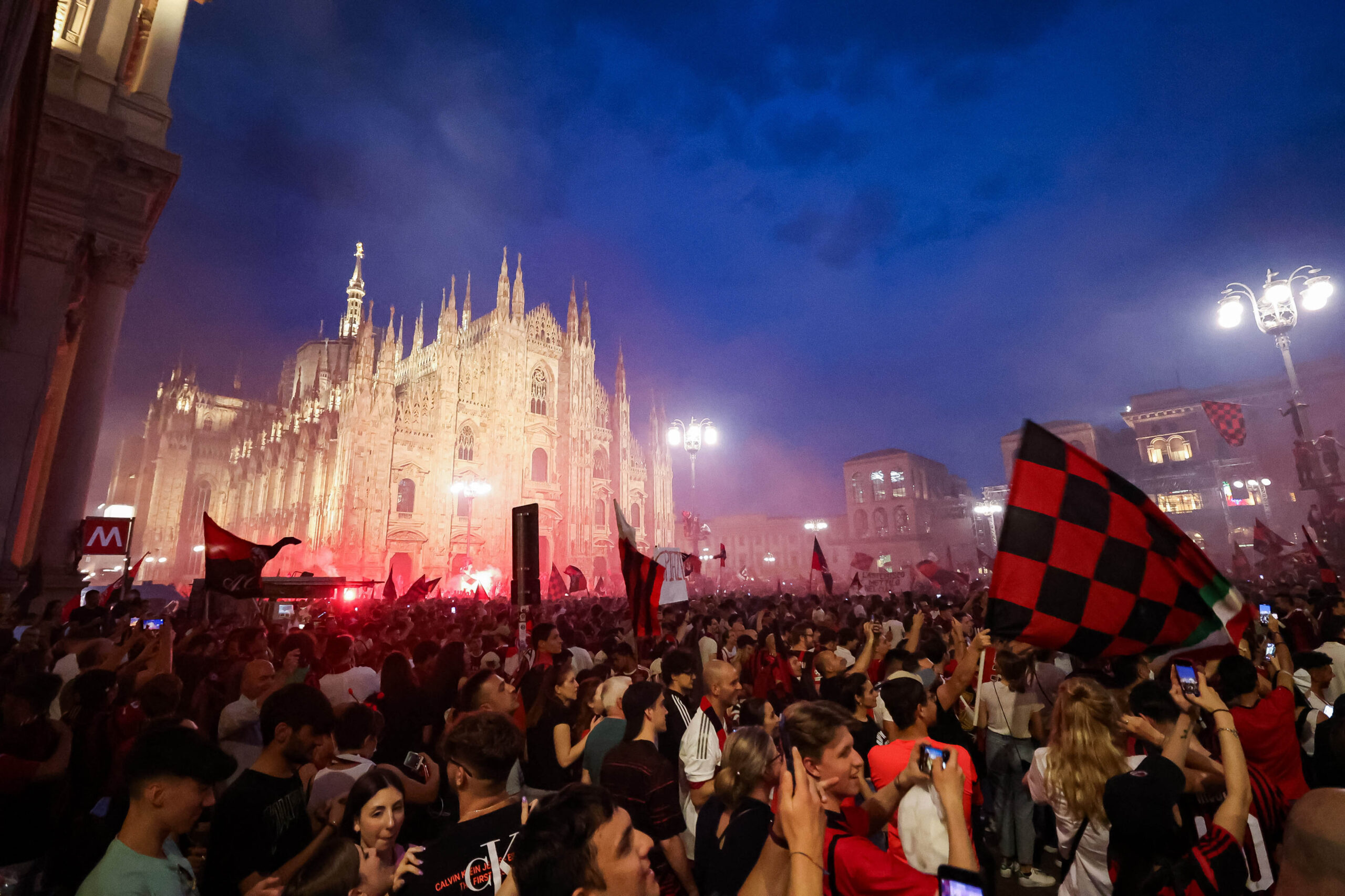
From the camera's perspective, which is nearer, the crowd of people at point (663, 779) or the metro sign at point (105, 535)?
the crowd of people at point (663, 779)

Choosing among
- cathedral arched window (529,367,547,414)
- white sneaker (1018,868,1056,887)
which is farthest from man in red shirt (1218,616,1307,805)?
cathedral arched window (529,367,547,414)

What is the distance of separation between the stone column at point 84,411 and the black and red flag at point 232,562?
158 inches

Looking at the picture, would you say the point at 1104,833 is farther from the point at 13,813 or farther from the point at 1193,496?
the point at 1193,496

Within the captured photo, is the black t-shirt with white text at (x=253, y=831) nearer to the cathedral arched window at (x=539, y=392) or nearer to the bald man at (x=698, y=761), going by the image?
the bald man at (x=698, y=761)

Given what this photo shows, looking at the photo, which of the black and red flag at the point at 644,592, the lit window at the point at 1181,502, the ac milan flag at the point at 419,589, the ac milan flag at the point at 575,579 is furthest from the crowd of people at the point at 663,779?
the lit window at the point at 1181,502

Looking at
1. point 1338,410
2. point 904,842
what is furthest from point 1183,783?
point 1338,410

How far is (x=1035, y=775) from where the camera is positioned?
11.6ft

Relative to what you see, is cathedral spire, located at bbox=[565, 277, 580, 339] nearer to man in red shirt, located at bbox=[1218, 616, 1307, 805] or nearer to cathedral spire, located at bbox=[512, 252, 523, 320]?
cathedral spire, located at bbox=[512, 252, 523, 320]

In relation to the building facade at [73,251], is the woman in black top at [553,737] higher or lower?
lower

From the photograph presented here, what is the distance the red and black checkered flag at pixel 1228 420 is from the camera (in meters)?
19.9

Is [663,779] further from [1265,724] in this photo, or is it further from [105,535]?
[105,535]

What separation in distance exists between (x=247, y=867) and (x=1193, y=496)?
183 ft

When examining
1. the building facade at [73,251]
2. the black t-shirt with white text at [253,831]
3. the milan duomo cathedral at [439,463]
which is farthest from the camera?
the milan duomo cathedral at [439,463]

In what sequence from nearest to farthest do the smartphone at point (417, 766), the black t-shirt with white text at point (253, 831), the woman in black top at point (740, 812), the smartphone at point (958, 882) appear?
the smartphone at point (958, 882)
the woman in black top at point (740, 812)
the black t-shirt with white text at point (253, 831)
the smartphone at point (417, 766)
